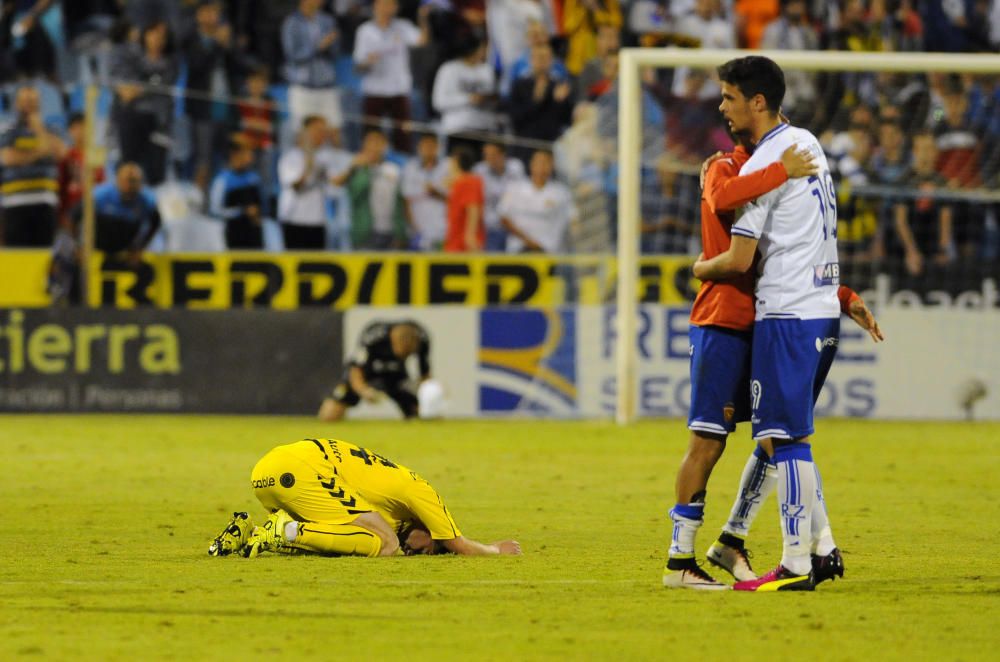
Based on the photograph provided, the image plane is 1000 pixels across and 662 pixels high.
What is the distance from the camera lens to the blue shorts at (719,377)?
6.81 m

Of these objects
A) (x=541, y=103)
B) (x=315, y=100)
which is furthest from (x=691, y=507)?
(x=315, y=100)

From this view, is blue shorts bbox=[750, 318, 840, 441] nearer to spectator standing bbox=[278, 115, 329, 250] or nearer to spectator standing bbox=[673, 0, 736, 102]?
spectator standing bbox=[278, 115, 329, 250]

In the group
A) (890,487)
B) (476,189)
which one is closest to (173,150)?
(476,189)

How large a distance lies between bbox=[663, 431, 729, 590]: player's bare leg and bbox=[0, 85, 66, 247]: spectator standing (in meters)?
13.0

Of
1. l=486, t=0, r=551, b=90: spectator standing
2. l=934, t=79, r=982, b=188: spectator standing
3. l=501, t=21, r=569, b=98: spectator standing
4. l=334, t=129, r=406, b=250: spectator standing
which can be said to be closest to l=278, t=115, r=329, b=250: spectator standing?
l=334, t=129, r=406, b=250: spectator standing

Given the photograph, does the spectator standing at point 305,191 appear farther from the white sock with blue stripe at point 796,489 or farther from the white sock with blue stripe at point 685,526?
the white sock with blue stripe at point 796,489

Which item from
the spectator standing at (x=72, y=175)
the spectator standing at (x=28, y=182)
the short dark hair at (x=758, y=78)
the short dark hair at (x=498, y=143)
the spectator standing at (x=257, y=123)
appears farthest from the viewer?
the short dark hair at (x=498, y=143)

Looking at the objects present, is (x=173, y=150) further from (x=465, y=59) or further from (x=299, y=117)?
(x=465, y=59)

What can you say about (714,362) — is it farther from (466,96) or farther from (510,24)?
(510,24)

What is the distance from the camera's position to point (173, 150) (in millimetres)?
19141

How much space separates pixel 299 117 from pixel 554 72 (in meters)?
3.43

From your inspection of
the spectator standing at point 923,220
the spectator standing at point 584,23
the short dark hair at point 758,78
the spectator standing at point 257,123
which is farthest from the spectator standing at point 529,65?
the short dark hair at point 758,78

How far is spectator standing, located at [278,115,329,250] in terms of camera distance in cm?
1916

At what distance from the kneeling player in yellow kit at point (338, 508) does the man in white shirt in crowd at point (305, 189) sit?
36.7 ft
